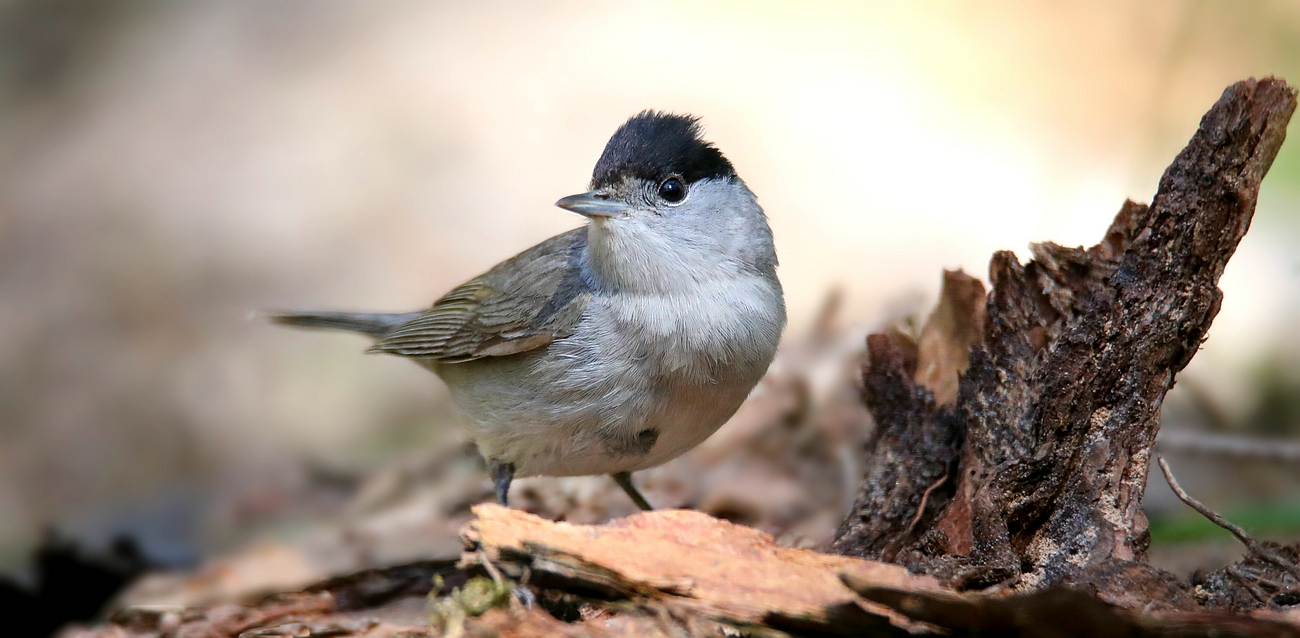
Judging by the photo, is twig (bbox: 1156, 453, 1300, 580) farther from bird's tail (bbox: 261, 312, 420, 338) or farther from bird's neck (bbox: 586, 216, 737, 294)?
bird's tail (bbox: 261, 312, 420, 338)

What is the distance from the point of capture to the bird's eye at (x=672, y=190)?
14.6ft

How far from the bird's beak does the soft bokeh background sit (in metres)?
2.63

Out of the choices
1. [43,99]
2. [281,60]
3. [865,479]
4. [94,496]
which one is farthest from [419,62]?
[865,479]

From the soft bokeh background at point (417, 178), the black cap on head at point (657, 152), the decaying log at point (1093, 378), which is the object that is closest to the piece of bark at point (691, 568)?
the decaying log at point (1093, 378)

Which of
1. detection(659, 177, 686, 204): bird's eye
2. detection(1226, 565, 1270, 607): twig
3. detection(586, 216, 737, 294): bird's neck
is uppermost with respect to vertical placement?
detection(659, 177, 686, 204): bird's eye

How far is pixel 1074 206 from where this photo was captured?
7148mm

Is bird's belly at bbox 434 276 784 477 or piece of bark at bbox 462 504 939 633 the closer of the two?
piece of bark at bbox 462 504 939 633

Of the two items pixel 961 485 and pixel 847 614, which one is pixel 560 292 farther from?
pixel 847 614

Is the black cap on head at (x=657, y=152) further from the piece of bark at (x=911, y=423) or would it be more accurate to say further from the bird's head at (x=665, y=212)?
the piece of bark at (x=911, y=423)

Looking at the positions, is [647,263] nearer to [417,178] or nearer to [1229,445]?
[1229,445]

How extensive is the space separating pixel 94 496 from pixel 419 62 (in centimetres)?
414

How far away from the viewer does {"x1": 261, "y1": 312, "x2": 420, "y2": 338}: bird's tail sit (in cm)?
555

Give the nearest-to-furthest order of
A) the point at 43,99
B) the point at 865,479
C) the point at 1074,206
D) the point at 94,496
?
the point at 865,479 < the point at 94,496 < the point at 1074,206 < the point at 43,99

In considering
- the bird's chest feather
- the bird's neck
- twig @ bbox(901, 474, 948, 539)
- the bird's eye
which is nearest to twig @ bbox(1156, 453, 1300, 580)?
twig @ bbox(901, 474, 948, 539)
